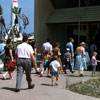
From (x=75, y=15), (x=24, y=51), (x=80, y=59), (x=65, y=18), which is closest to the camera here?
(x=24, y=51)

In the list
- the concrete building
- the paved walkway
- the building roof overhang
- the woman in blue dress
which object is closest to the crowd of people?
the woman in blue dress

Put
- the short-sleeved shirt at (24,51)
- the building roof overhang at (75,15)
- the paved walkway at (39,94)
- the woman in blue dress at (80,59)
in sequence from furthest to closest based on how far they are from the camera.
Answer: the building roof overhang at (75,15) → the woman in blue dress at (80,59) → the short-sleeved shirt at (24,51) → the paved walkway at (39,94)

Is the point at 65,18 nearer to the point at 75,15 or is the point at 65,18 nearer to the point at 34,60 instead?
the point at 75,15

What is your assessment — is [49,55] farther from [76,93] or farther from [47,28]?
[47,28]

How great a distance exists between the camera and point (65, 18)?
70.4 feet

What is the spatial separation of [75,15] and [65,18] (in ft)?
2.96

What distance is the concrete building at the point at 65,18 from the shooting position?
816 inches

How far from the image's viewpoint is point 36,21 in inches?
847

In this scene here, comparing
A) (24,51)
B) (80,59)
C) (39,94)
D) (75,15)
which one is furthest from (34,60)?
(75,15)

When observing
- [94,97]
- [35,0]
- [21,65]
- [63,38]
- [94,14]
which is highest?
[35,0]

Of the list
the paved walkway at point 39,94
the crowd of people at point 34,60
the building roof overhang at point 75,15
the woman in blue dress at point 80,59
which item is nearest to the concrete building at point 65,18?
the building roof overhang at point 75,15

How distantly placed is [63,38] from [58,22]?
288 centimetres

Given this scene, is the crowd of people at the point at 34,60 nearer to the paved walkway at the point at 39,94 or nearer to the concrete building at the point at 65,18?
the paved walkway at the point at 39,94

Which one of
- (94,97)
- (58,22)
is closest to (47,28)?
(58,22)
